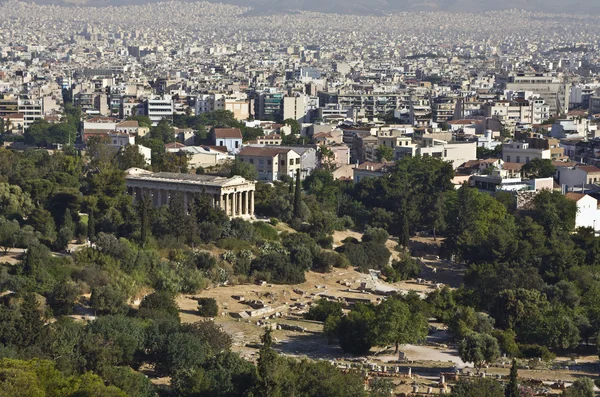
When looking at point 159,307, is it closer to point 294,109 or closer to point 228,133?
point 228,133

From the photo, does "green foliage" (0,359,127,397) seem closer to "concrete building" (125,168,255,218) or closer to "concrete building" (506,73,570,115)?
"concrete building" (125,168,255,218)

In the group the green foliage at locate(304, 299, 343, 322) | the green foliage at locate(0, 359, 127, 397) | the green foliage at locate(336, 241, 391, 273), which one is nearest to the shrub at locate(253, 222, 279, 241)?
the green foliage at locate(336, 241, 391, 273)

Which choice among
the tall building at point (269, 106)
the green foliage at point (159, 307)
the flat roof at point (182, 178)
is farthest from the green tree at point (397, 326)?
the tall building at point (269, 106)

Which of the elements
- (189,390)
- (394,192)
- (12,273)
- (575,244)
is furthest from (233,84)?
(189,390)

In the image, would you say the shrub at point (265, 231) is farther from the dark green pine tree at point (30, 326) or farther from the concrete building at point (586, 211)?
the dark green pine tree at point (30, 326)

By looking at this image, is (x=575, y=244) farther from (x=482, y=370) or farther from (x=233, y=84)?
(x=233, y=84)
